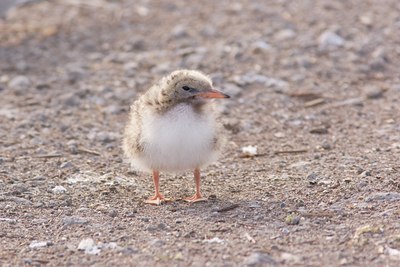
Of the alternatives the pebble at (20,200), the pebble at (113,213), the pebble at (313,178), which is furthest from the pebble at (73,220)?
the pebble at (313,178)

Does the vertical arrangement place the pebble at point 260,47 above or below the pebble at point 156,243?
below

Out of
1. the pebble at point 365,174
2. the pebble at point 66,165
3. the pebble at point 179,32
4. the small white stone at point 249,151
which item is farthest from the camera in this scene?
the pebble at point 179,32

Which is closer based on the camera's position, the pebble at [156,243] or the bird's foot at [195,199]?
the pebble at [156,243]

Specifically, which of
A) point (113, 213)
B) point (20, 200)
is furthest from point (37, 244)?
point (20, 200)

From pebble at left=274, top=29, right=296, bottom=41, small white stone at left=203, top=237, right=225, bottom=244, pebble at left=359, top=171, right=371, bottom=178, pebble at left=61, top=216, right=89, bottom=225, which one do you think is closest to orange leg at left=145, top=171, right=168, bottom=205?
pebble at left=61, top=216, right=89, bottom=225

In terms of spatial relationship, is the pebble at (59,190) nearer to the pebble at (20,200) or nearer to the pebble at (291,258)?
the pebble at (20,200)

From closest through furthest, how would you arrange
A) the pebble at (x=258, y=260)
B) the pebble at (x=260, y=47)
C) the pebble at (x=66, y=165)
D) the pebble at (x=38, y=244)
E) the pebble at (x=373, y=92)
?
the pebble at (x=258, y=260) < the pebble at (x=38, y=244) < the pebble at (x=66, y=165) < the pebble at (x=373, y=92) < the pebble at (x=260, y=47)
